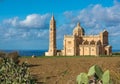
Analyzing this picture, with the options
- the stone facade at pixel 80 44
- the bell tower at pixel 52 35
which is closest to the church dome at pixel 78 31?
the stone facade at pixel 80 44

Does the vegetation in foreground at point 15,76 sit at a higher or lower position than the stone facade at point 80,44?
lower

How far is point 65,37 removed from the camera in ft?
254

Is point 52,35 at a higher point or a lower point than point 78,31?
lower

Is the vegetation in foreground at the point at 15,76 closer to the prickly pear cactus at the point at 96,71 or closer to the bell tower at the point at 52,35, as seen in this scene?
the prickly pear cactus at the point at 96,71

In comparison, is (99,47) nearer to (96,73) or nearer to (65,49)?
(65,49)

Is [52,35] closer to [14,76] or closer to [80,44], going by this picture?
[80,44]

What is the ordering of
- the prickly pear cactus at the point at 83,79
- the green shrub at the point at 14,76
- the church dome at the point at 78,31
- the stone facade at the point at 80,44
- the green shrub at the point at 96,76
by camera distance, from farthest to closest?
the church dome at the point at 78,31 → the stone facade at the point at 80,44 → the green shrub at the point at 14,76 → the prickly pear cactus at the point at 83,79 → the green shrub at the point at 96,76

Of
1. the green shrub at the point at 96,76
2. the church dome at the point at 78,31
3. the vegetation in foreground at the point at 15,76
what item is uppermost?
the church dome at the point at 78,31

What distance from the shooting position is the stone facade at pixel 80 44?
73.2 meters

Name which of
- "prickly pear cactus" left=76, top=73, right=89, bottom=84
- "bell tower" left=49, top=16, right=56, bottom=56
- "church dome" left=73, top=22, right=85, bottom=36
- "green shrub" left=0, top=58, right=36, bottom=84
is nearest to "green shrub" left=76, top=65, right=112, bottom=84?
"prickly pear cactus" left=76, top=73, right=89, bottom=84

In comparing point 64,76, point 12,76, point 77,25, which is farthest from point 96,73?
point 77,25

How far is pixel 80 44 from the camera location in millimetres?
76500

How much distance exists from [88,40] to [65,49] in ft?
18.7

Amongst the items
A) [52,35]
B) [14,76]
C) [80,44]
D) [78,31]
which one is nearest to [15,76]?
[14,76]
